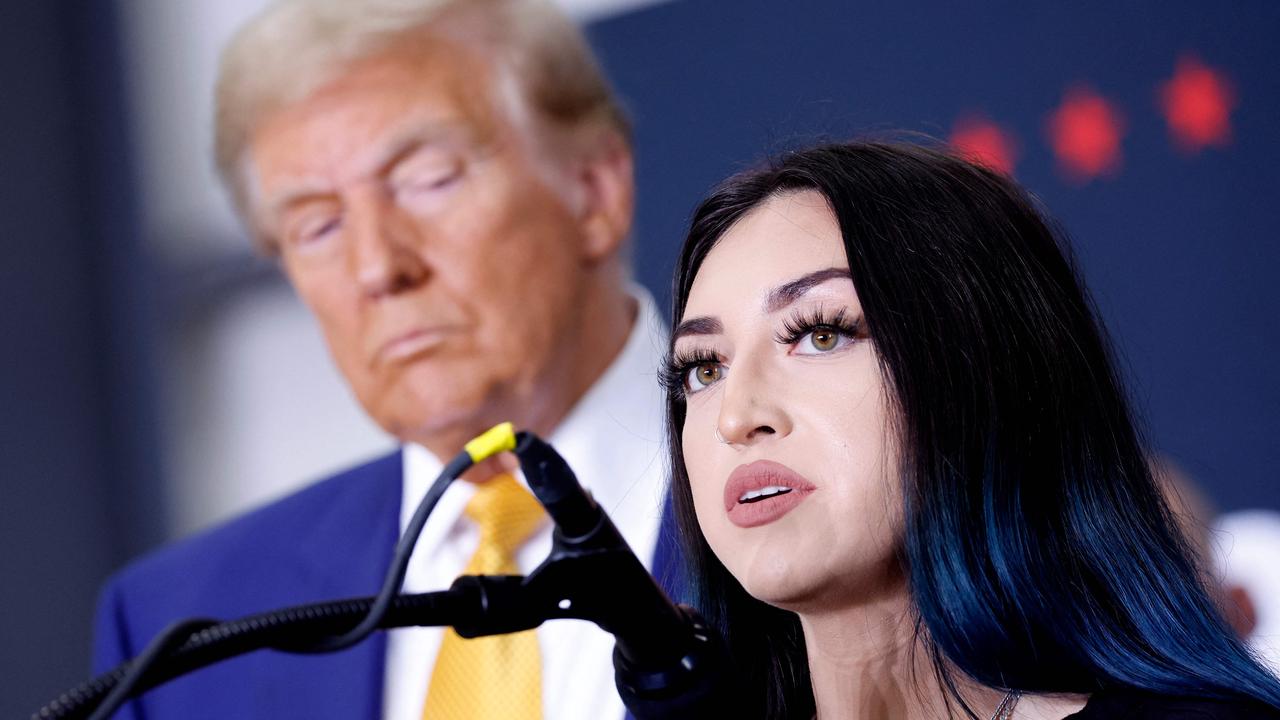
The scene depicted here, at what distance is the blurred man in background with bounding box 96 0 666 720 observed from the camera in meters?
1.49

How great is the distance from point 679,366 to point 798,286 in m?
0.13

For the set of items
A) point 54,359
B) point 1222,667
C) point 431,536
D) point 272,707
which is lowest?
point 1222,667

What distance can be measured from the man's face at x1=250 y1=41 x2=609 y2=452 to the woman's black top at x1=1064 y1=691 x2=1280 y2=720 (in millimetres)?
758

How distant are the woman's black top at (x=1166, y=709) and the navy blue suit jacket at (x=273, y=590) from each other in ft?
2.62

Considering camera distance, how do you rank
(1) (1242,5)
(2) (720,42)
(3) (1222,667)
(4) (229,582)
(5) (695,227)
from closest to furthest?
(3) (1222,667) → (5) (695,227) → (1) (1242,5) → (4) (229,582) → (2) (720,42)

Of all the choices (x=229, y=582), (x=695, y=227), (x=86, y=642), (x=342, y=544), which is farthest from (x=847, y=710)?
(x=86, y=642)

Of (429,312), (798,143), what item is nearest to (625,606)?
(798,143)

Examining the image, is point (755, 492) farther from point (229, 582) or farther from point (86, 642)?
point (86, 642)

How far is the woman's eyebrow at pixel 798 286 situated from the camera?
98 cm

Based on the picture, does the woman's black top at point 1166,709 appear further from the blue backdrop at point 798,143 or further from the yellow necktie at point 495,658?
the yellow necktie at point 495,658

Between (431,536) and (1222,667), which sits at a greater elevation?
(431,536)

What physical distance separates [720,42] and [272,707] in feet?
3.23

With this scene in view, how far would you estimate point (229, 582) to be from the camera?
5.41ft

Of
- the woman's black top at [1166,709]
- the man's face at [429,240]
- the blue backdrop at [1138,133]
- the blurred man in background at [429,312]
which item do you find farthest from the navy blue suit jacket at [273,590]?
the woman's black top at [1166,709]
